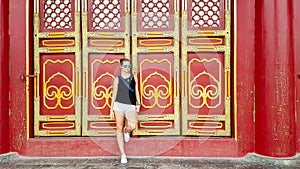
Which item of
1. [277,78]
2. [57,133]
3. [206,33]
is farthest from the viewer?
[57,133]

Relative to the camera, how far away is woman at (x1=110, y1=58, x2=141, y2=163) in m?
4.51

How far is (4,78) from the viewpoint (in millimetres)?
4707

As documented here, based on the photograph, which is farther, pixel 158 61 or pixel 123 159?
pixel 158 61

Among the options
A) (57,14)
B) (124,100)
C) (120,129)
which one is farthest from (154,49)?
(57,14)

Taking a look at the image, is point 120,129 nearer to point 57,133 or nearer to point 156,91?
point 156,91

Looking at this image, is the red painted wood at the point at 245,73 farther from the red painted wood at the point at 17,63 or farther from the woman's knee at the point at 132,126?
the red painted wood at the point at 17,63

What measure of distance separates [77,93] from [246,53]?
2.66 meters

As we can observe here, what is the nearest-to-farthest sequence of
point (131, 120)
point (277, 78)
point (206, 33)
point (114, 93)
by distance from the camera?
1. point (277, 78)
2. point (114, 93)
3. point (131, 120)
4. point (206, 33)

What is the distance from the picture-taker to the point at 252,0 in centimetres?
464

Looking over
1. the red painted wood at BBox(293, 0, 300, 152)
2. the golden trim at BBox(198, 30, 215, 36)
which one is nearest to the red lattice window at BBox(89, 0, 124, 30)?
the golden trim at BBox(198, 30, 215, 36)

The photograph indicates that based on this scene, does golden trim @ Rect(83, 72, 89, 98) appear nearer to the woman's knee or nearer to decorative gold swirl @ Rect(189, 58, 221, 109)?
the woman's knee

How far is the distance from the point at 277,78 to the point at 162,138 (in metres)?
1.90

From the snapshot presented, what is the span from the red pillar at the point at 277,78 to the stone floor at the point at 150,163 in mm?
150

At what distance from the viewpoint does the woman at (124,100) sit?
4512 millimetres
